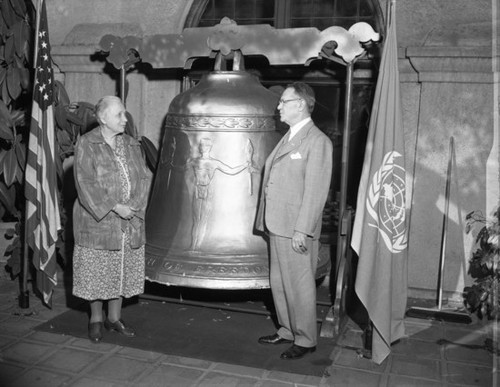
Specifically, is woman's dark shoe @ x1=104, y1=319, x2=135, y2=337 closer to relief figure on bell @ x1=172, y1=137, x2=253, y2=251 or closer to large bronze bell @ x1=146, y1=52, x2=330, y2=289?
large bronze bell @ x1=146, y1=52, x2=330, y2=289

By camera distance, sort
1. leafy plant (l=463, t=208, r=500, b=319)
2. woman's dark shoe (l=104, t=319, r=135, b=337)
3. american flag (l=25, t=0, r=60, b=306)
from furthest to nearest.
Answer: american flag (l=25, t=0, r=60, b=306)
leafy plant (l=463, t=208, r=500, b=319)
woman's dark shoe (l=104, t=319, r=135, b=337)

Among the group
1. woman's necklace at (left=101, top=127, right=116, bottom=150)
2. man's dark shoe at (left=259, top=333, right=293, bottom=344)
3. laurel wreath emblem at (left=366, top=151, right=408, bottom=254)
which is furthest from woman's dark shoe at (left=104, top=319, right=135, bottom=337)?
laurel wreath emblem at (left=366, top=151, right=408, bottom=254)

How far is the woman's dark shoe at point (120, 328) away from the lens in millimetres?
4556

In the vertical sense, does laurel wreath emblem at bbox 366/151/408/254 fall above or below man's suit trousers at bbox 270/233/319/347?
above

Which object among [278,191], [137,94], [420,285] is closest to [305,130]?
[278,191]

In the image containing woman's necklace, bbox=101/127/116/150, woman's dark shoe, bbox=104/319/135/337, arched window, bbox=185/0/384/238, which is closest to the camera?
woman's necklace, bbox=101/127/116/150

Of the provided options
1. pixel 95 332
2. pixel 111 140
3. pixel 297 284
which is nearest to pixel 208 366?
pixel 297 284

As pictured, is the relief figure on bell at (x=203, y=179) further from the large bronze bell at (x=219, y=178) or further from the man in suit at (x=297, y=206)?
the man in suit at (x=297, y=206)

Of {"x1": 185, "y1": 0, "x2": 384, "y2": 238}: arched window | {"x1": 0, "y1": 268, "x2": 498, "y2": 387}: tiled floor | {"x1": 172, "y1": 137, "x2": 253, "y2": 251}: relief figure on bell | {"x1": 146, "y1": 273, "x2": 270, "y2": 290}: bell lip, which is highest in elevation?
{"x1": 185, "y1": 0, "x2": 384, "y2": 238}: arched window

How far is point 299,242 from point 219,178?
2.49 ft

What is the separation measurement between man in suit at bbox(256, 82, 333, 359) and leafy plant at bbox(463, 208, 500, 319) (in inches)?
57.2

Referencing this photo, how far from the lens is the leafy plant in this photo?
481 cm

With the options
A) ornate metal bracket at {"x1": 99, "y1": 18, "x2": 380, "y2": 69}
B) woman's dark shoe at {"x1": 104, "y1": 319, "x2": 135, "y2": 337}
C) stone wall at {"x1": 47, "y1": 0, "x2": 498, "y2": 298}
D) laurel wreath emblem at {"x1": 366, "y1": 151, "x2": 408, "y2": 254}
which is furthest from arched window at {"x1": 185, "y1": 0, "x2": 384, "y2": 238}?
woman's dark shoe at {"x1": 104, "y1": 319, "x2": 135, "y2": 337}

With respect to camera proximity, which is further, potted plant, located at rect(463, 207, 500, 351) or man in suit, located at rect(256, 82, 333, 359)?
potted plant, located at rect(463, 207, 500, 351)
